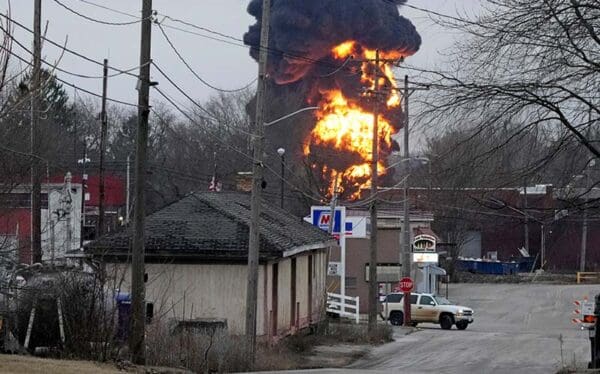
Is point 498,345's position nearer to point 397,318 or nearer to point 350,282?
point 397,318

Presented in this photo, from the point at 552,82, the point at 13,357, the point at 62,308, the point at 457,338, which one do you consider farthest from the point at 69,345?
the point at 457,338

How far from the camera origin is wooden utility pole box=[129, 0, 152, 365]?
61.8 ft

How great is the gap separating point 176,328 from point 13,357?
6896mm

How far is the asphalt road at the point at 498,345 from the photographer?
27125 millimetres

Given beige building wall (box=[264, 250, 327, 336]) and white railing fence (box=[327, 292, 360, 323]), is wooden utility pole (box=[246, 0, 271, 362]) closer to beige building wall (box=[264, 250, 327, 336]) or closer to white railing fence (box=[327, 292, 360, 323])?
beige building wall (box=[264, 250, 327, 336])

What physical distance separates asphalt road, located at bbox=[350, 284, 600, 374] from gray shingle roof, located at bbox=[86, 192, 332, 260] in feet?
14.2

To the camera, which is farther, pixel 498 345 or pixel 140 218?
pixel 498 345

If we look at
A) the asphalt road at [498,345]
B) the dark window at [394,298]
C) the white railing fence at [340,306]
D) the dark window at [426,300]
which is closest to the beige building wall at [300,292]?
the asphalt road at [498,345]

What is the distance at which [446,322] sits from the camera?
151 ft

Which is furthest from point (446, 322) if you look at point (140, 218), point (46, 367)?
point (46, 367)

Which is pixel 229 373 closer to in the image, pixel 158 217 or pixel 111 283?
pixel 111 283

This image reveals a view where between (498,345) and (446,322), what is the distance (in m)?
12.3

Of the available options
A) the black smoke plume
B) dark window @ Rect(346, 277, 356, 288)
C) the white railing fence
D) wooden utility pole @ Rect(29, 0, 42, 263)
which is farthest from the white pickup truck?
the black smoke plume

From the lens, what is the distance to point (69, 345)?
62.8ft
